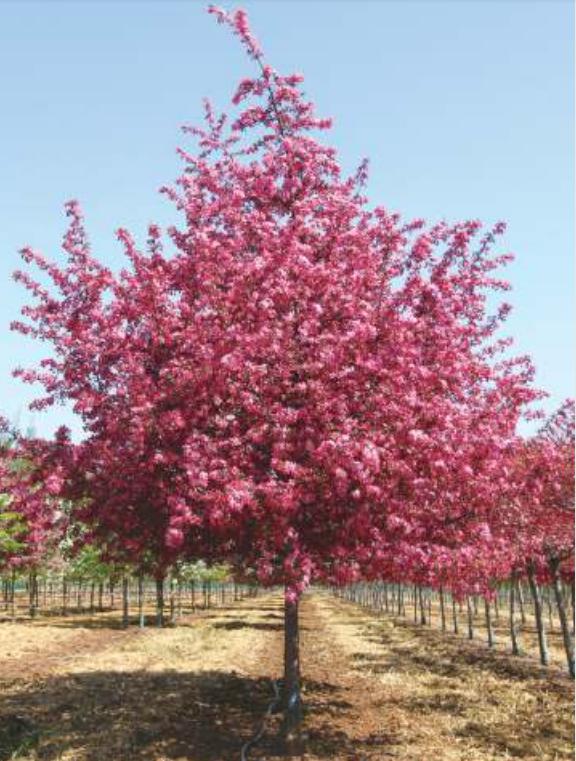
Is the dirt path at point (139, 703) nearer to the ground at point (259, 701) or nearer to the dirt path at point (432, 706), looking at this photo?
the ground at point (259, 701)

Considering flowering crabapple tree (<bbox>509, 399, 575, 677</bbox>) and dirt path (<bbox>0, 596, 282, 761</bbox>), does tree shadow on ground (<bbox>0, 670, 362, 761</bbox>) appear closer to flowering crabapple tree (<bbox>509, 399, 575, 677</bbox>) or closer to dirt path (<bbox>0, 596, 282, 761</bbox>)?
dirt path (<bbox>0, 596, 282, 761</bbox>)

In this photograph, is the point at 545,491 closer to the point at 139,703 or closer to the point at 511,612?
the point at 139,703

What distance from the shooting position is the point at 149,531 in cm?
1251

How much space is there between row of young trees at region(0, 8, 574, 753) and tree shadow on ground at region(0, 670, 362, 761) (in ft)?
5.32

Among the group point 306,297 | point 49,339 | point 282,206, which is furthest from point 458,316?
point 49,339

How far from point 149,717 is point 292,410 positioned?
29.0 feet

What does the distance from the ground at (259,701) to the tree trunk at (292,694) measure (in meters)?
0.36

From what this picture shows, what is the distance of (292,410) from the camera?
11.0 metres

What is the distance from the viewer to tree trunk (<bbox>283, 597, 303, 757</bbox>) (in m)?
13.1

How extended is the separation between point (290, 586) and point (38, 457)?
17.6 ft

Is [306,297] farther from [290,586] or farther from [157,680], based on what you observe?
[157,680]

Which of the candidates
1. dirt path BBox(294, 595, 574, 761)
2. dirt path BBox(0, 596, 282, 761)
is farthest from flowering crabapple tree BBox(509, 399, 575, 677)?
dirt path BBox(0, 596, 282, 761)

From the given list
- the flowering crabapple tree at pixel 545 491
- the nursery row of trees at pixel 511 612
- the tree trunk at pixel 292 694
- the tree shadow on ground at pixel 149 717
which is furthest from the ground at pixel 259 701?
the flowering crabapple tree at pixel 545 491

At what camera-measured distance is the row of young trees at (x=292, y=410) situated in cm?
1101
